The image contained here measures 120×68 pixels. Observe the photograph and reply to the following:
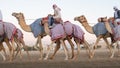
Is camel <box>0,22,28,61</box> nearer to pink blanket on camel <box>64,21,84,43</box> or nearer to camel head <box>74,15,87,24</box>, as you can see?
pink blanket on camel <box>64,21,84,43</box>

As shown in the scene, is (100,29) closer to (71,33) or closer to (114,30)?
(114,30)

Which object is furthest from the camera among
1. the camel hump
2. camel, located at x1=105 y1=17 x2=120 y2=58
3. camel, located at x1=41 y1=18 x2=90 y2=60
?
the camel hump

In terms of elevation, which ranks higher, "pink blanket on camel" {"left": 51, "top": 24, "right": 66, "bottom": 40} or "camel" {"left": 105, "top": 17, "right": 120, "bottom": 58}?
"pink blanket on camel" {"left": 51, "top": 24, "right": 66, "bottom": 40}

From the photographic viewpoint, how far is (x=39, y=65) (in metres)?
16.8

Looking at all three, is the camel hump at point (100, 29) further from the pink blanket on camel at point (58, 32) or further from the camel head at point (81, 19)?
Result: the pink blanket on camel at point (58, 32)

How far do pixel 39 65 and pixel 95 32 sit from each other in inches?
270

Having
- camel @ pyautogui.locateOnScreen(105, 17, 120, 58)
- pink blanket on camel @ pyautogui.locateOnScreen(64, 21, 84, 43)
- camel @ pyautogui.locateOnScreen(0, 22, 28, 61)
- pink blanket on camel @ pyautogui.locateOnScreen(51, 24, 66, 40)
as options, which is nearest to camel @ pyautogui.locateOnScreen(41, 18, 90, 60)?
pink blanket on camel @ pyautogui.locateOnScreen(64, 21, 84, 43)

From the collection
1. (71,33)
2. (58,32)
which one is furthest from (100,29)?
(58,32)

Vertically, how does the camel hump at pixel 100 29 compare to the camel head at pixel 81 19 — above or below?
below

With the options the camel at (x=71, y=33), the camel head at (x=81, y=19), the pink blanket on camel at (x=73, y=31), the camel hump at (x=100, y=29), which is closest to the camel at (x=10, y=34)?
the camel at (x=71, y=33)

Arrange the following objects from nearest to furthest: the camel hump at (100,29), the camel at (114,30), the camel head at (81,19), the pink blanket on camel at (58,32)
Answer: the pink blanket on camel at (58,32)
the camel at (114,30)
the camel hump at (100,29)
the camel head at (81,19)

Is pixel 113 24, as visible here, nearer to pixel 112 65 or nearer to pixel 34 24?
pixel 34 24

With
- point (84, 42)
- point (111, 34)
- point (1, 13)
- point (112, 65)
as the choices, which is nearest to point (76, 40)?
point (84, 42)

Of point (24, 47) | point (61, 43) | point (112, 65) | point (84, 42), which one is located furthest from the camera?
point (24, 47)
